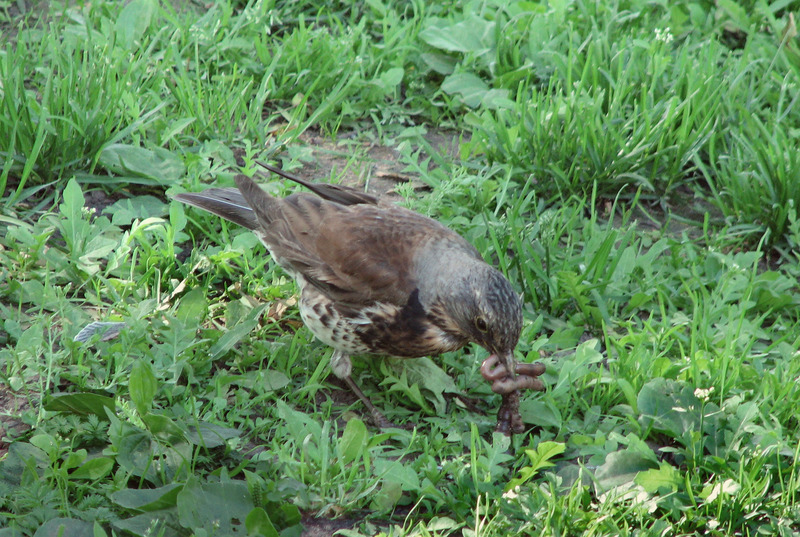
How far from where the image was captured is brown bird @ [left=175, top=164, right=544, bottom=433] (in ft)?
12.0

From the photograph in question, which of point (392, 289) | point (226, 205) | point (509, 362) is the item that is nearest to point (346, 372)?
point (392, 289)

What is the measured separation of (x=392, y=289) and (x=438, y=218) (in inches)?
47.8

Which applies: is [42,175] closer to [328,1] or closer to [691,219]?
[328,1]

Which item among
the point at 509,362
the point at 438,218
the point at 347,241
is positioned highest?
the point at 347,241

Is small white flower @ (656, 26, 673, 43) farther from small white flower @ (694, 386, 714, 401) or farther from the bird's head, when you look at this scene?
small white flower @ (694, 386, 714, 401)

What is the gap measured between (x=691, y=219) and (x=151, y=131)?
3.42 m

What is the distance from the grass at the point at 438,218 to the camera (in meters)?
3.29

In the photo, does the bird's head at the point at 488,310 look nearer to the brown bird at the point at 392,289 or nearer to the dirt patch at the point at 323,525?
the brown bird at the point at 392,289

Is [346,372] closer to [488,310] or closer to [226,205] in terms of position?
[488,310]

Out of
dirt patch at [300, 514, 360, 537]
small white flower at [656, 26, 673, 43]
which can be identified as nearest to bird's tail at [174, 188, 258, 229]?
dirt patch at [300, 514, 360, 537]

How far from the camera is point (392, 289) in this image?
12.8 ft

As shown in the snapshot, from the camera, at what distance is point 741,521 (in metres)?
3.25

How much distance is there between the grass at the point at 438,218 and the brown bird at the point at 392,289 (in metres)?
Result: 0.22

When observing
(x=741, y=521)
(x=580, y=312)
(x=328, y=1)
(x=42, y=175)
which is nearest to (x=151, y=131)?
(x=42, y=175)
